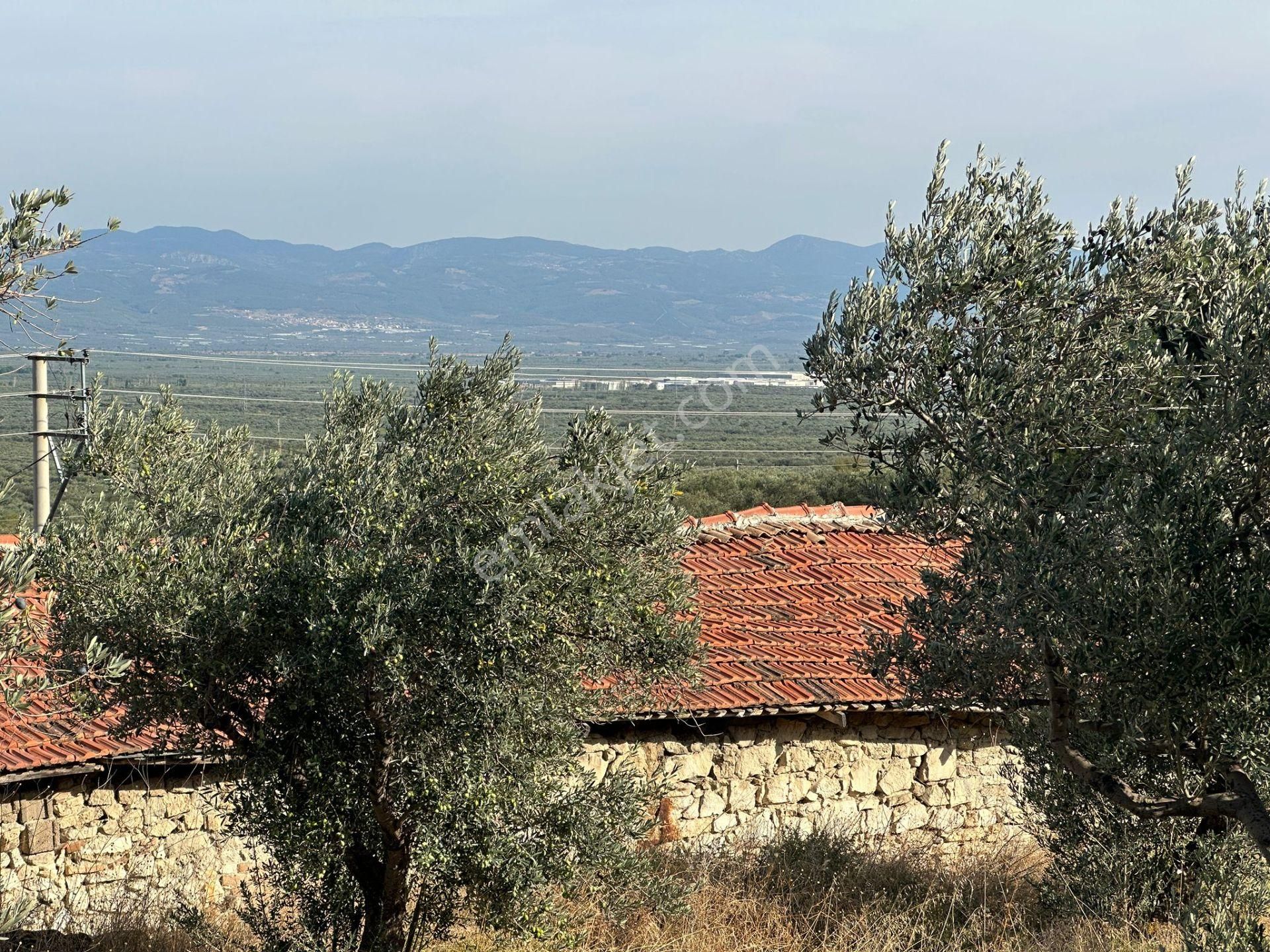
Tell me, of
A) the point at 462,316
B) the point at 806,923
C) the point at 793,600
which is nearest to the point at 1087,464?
the point at 806,923

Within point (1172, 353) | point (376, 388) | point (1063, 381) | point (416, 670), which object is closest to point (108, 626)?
point (416, 670)

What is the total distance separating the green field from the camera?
19.0 meters

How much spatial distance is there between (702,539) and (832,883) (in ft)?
17.7

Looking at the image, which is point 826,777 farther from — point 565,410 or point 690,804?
point 565,410

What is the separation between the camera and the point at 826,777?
11141 millimetres

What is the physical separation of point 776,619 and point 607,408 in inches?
165

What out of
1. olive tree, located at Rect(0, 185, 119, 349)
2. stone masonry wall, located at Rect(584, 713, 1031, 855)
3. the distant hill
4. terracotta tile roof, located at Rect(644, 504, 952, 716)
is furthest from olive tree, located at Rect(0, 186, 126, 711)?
the distant hill

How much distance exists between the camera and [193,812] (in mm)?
9367

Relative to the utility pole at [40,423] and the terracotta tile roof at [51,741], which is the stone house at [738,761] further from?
the utility pole at [40,423]

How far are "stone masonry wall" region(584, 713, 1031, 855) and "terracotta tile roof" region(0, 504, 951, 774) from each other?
1.38ft

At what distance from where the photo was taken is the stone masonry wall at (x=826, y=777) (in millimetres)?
10594

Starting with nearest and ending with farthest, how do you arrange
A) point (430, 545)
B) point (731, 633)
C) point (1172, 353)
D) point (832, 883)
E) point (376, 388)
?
point (1172, 353) < point (430, 545) < point (376, 388) < point (832, 883) < point (731, 633)

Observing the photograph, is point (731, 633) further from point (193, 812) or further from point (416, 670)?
point (416, 670)

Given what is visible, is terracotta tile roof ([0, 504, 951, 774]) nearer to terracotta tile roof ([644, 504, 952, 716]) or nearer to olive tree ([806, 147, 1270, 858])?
terracotta tile roof ([644, 504, 952, 716])
